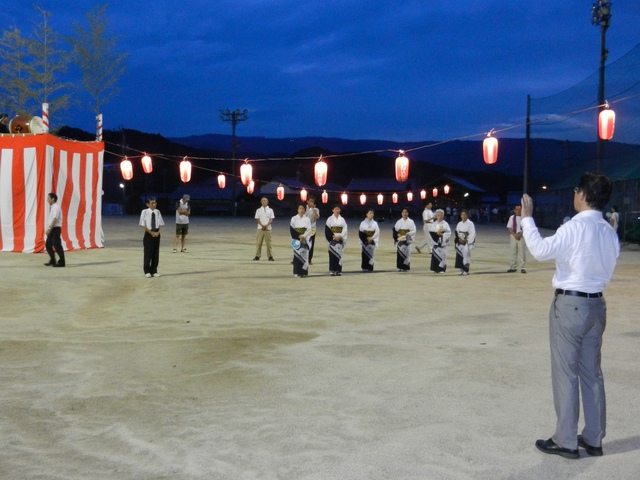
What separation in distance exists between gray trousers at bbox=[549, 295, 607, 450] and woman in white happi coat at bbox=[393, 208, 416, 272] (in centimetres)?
951

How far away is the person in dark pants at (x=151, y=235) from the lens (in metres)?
11.0

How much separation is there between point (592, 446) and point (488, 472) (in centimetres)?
72

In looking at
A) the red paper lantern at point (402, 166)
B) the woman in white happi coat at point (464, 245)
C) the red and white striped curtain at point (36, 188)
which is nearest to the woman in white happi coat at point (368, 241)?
the woman in white happi coat at point (464, 245)

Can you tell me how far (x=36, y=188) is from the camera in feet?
50.4

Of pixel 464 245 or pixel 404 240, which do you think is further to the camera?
pixel 404 240

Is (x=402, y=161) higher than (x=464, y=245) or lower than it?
higher

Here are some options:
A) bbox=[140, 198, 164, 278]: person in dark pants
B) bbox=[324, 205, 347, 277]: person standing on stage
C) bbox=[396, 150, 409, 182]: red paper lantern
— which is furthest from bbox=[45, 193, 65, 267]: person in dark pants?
bbox=[396, 150, 409, 182]: red paper lantern

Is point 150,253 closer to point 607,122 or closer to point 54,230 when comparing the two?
point 54,230

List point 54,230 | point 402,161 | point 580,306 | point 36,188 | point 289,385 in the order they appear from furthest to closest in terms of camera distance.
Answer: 1. point 402,161
2. point 36,188
3. point 54,230
4. point 289,385
5. point 580,306

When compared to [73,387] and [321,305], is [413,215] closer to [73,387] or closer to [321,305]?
[321,305]

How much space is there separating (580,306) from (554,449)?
88 cm

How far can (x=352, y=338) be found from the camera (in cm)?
637

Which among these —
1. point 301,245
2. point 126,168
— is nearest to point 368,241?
point 301,245

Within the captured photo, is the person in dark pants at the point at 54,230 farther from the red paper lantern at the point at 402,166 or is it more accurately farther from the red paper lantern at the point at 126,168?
the red paper lantern at the point at 402,166
